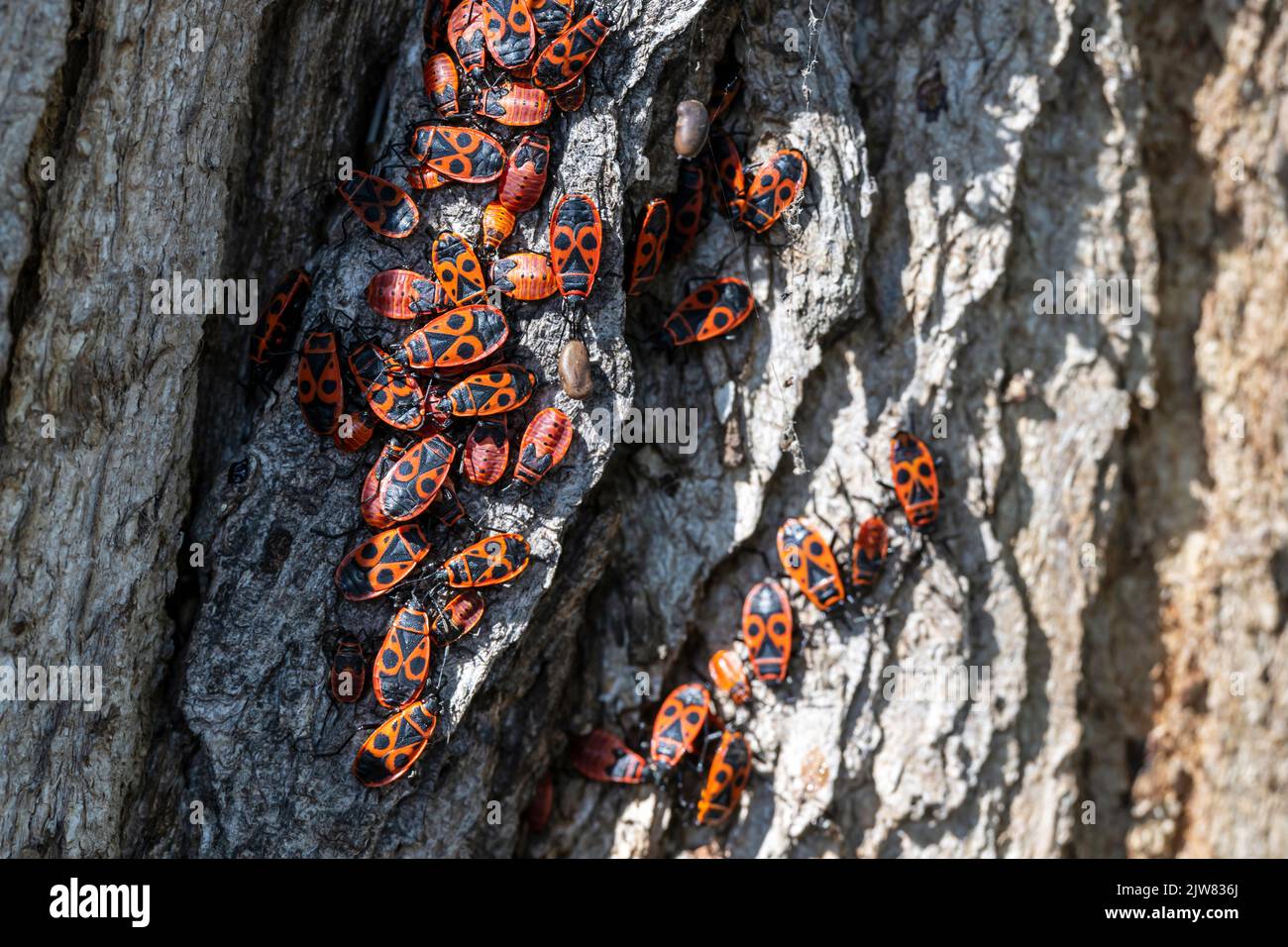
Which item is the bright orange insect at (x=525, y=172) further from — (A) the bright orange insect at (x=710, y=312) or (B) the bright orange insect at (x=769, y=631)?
(B) the bright orange insect at (x=769, y=631)

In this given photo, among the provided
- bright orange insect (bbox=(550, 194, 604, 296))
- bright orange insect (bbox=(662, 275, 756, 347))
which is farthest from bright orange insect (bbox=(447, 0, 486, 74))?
bright orange insect (bbox=(662, 275, 756, 347))

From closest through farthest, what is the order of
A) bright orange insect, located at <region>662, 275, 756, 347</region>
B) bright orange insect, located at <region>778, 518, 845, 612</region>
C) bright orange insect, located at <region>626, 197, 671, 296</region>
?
bright orange insect, located at <region>626, 197, 671, 296</region>, bright orange insect, located at <region>662, 275, 756, 347</region>, bright orange insect, located at <region>778, 518, 845, 612</region>

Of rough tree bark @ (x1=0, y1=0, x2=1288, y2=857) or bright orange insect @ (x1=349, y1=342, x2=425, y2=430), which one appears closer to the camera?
rough tree bark @ (x1=0, y1=0, x2=1288, y2=857)

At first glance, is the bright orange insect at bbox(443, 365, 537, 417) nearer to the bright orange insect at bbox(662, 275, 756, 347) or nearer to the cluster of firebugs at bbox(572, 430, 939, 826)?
the bright orange insect at bbox(662, 275, 756, 347)

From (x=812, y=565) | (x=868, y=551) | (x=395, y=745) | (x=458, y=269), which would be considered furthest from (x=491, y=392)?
(x=868, y=551)

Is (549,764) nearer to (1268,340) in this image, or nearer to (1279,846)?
(1279,846)
